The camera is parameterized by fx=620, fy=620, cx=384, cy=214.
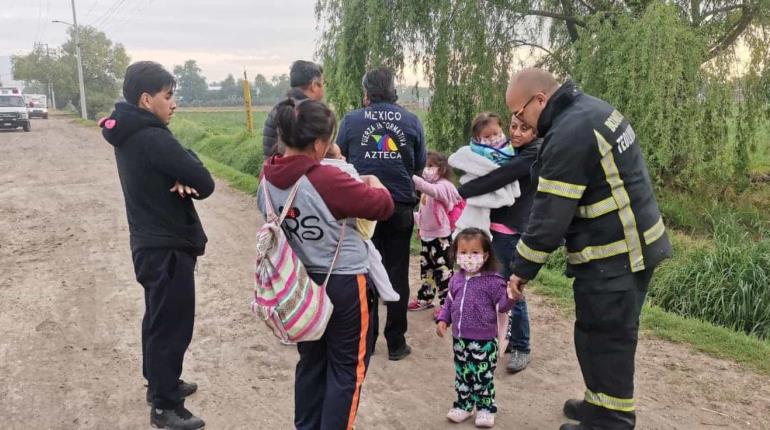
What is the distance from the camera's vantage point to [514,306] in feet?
13.6

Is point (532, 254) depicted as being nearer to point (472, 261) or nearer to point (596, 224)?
point (596, 224)

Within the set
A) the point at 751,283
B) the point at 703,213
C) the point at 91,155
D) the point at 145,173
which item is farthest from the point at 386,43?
the point at 91,155

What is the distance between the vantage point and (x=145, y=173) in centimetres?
332

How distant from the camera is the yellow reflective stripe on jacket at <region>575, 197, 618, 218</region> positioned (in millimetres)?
2840

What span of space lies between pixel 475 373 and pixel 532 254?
39.6 inches

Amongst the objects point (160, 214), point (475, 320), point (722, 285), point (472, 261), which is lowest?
point (722, 285)

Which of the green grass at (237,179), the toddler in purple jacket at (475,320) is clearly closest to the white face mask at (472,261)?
the toddler in purple jacket at (475,320)

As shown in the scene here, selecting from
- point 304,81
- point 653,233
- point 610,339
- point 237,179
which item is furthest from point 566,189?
point 237,179

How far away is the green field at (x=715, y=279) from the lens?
16.0 feet

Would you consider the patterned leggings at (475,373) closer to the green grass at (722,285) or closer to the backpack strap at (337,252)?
the backpack strap at (337,252)

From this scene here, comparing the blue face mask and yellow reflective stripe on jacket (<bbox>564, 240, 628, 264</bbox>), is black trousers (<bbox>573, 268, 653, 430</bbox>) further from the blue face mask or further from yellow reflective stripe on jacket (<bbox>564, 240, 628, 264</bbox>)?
the blue face mask

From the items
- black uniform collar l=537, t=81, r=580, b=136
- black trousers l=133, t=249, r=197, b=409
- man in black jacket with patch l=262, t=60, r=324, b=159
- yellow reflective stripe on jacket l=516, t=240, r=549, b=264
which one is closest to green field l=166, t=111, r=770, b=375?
yellow reflective stripe on jacket l=516, t=240, r=549, b=264

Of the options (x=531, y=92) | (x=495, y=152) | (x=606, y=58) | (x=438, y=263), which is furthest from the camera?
(x=606, y=58)

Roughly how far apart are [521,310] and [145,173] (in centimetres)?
256
